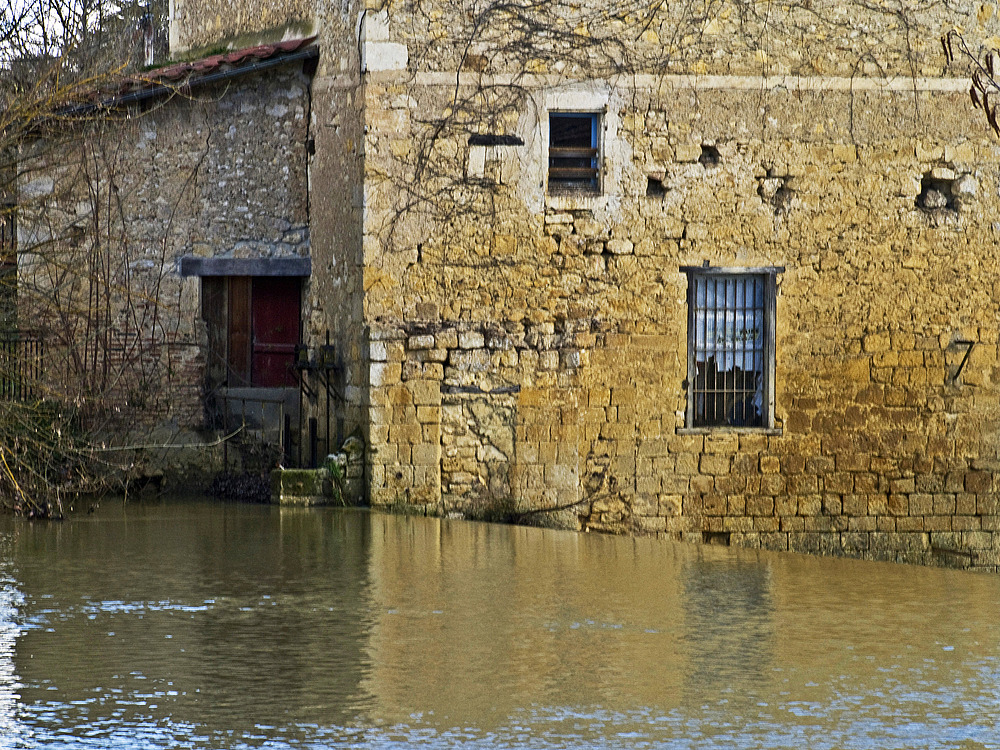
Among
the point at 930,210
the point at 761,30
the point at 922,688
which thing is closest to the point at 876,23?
the point at 761,30

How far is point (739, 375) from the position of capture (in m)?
11.1

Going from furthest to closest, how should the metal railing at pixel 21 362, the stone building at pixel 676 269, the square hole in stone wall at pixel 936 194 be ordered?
1. the square hole in stone wall at pixel 936 194
2. the stone building at pixel 676 269
3. the metal railing at pixel 21 362

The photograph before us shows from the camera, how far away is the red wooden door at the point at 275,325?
12453 mm

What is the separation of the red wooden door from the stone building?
132cm

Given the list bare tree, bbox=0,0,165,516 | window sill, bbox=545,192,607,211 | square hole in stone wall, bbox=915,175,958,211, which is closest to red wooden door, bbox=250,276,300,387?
bare tree, bbox=0,0,165,516

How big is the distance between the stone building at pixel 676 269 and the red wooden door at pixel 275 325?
132 centimetres

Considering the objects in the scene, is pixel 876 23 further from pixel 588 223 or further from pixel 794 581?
pixel 794 581

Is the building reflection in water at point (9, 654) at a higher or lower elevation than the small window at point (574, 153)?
lower

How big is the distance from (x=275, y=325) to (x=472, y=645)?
6.98 m

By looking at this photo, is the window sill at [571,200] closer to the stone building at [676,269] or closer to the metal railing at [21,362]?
the stone building at [676,269]

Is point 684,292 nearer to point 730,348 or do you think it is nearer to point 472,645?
point 730,348

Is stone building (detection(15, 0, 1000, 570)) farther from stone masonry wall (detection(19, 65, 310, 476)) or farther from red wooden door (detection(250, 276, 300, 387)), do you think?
red wooden door (detection(250, 276, 300, 387))

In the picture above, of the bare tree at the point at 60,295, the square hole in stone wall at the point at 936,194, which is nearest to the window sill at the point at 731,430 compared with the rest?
the square hole in stone wall at the point at 936,194

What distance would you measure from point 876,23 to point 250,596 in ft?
24.0
